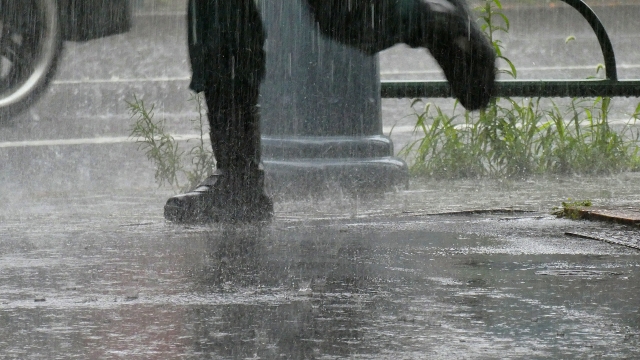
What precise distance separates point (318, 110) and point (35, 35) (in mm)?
2558

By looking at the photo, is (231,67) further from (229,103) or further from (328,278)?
(328,278)

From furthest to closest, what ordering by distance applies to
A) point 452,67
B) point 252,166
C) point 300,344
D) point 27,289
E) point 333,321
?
point 252,166, point 452,67, point 27,289, point 333,321, point 300,344

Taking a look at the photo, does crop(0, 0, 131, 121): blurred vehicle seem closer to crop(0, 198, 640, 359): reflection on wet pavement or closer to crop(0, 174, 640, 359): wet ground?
crop(0, 174, 640, 359): wet ground

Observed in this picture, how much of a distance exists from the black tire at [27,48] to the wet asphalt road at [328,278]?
135 cm

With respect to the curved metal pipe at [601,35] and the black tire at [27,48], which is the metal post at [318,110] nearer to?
the curved metal pipe at [601,35]

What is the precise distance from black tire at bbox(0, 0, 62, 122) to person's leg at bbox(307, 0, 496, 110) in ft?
13.8

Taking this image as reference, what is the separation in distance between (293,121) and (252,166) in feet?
4.24

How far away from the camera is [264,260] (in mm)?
3791

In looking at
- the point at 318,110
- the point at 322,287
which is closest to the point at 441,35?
the point at 322,287

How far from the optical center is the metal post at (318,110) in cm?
622

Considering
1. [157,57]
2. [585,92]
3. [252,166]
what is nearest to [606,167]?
[585,92]

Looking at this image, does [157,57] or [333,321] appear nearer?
[333,321]

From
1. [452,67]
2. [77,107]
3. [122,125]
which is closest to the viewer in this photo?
[452,67]

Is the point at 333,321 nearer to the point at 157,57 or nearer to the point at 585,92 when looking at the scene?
the point at 585,92
